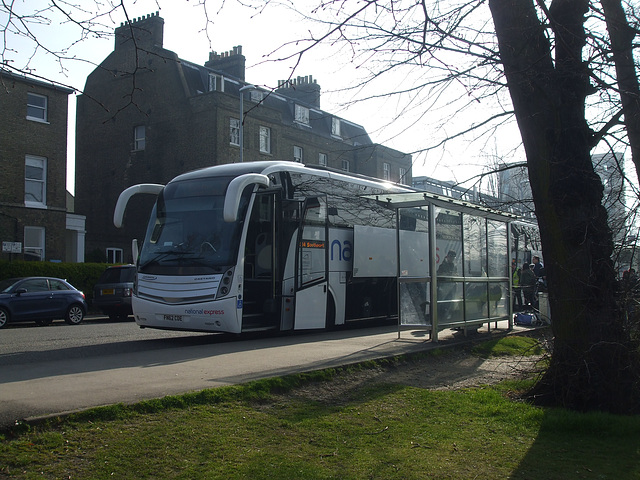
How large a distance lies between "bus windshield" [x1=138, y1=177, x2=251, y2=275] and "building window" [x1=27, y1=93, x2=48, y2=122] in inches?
755

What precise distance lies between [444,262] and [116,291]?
13815 mm

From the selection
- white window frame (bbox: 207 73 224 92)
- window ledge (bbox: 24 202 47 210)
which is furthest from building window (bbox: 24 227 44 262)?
white window frame (bbox: 207 73 224 92)

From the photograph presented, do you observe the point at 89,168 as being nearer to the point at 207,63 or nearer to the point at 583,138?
the point at 207,63

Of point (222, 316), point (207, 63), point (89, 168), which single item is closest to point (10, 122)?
point (89, 168)

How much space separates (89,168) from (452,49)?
1562 inches

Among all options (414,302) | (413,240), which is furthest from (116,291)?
(414,302)

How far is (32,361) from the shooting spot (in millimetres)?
9453

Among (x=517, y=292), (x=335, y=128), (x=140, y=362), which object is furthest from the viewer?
(x=335, y=128)

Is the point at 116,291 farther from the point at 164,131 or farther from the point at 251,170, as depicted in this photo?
the point at 164,131

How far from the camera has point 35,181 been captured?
2978cm

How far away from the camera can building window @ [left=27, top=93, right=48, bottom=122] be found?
1153 inches

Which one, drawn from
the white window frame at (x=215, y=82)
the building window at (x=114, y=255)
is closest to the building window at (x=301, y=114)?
the white window frame at (x=215, y=82)

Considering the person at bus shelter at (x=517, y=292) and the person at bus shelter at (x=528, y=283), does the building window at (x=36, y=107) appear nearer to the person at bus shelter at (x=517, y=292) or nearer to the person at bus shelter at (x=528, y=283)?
the person at bus shelter at (x=517, y=292)

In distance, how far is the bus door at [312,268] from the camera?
13.9 metres
